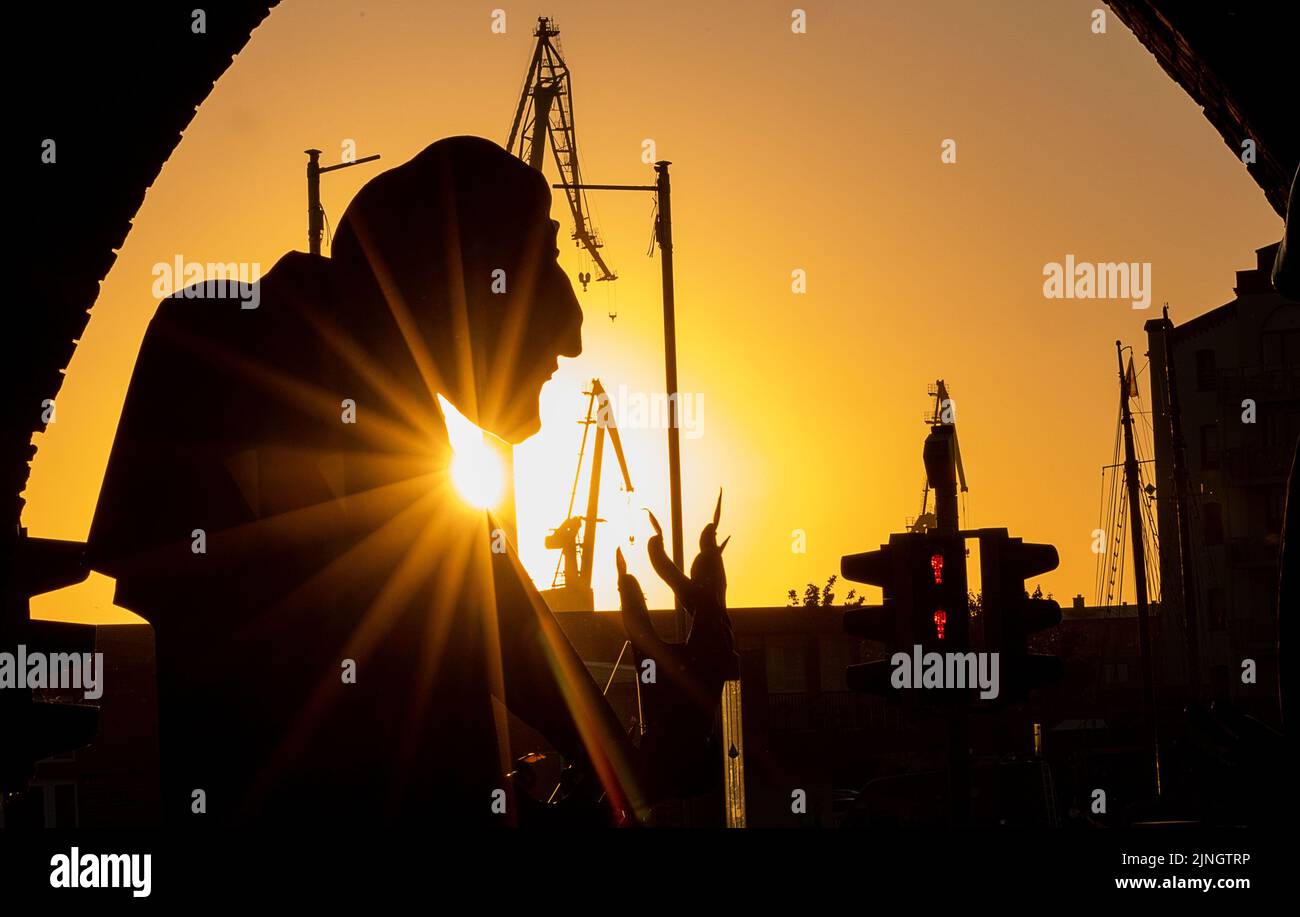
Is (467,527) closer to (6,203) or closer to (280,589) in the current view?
(280,589)

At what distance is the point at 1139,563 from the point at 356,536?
47356 mm

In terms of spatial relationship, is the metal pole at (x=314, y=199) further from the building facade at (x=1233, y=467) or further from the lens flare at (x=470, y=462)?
the building facade at (x=1233, y=467)

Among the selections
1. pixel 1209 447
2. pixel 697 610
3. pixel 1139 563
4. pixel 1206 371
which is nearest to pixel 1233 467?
pixel 1209 447

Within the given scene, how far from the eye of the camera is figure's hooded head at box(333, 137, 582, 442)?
7.57 ft

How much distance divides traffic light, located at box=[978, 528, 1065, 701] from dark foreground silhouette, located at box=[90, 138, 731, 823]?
6462mm

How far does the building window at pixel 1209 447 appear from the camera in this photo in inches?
2522

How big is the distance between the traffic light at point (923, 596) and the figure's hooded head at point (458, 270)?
241 inches

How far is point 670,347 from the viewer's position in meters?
27.5

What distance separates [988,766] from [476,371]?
19.3 m

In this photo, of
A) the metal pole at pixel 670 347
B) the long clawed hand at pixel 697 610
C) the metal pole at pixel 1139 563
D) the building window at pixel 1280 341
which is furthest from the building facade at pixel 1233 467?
the long clawed hand at pixel 697 610
